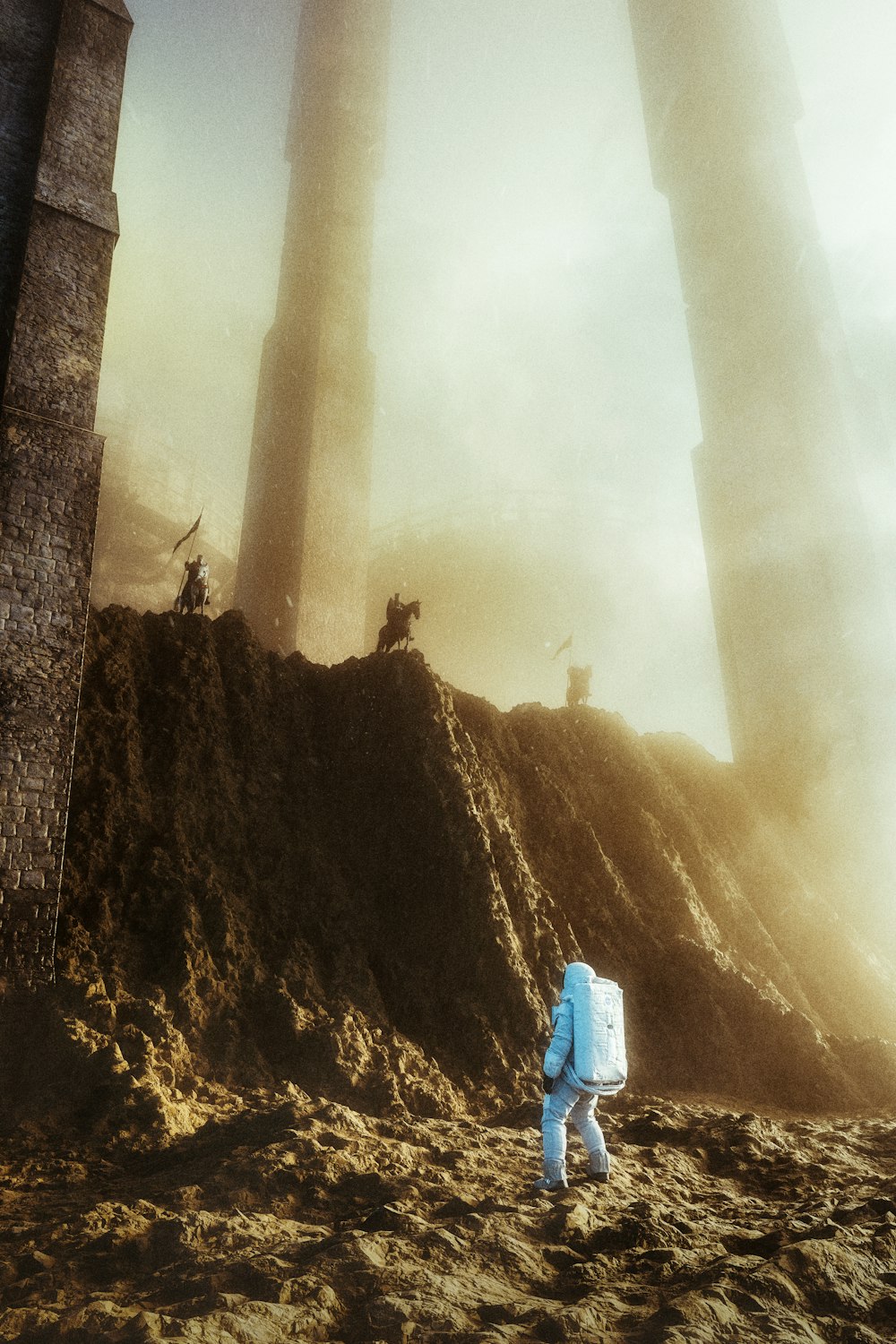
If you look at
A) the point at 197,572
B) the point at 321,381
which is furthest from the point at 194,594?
the point at 321,381

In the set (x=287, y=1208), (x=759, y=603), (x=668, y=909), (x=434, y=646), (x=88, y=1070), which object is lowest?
(x=287, y=1208)

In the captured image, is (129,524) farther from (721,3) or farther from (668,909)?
(721,3)

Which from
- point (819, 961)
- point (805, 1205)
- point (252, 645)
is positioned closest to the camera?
point (805, 1205)

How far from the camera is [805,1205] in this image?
598 cm

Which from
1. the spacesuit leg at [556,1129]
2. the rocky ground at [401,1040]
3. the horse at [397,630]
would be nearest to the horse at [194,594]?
the rocky ground at [401,1040]

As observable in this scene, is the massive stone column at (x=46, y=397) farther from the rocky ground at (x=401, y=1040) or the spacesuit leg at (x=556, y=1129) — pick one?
the spacesuit leg at (x=556, y=1129)

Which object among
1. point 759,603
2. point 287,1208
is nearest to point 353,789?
point 287,1208

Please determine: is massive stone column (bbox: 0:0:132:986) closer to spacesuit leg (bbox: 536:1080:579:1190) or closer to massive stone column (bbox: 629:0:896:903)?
spacesuit leg (bbox: 536:1080:579:1190)

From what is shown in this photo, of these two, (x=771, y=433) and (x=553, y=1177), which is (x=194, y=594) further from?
(x=771, y=433)

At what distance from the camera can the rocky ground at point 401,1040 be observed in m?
3.99

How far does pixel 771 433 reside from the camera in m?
21.8

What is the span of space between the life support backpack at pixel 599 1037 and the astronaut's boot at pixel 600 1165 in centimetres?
63

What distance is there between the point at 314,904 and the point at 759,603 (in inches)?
639

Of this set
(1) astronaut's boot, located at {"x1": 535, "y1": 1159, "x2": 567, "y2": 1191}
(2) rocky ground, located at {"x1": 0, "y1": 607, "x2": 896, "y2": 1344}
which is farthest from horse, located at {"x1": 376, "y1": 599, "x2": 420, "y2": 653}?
(1) astronaut's boot, located at {"x1": 535, "y1": 1159, "x2": 567, "y2": 1191}
